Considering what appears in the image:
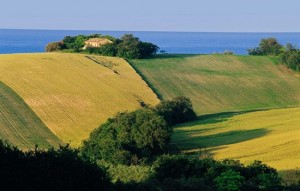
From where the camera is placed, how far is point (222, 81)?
8975 cm

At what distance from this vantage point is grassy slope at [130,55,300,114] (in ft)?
262

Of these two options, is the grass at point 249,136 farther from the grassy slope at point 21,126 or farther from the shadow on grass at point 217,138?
the grassy slope at point 21,126

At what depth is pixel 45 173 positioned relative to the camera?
26484 mm

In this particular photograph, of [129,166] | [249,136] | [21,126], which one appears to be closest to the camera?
[129,166]

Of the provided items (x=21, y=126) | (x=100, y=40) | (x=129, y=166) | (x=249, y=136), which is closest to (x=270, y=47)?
(x=100, y=40)

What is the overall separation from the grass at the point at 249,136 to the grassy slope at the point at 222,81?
930 centimetres

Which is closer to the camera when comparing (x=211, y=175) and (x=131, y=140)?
(x=211, y=175)

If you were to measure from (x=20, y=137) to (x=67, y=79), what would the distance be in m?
24.9

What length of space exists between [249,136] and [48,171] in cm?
2922

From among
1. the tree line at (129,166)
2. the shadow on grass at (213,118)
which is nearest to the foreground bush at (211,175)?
the tree line at (129,166)

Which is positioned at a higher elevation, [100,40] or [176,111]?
[100,40]

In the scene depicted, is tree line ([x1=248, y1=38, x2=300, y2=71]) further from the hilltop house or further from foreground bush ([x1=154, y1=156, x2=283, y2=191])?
foreground bush ([x1=154, y1=156, x2=283, y2=191])

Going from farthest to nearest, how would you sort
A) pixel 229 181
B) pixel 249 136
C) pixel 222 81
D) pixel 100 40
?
pixel 100 40
pixel 222 81
pixel 249 136
pixel 229 181

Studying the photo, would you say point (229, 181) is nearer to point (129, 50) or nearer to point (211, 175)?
point (211, 175)
